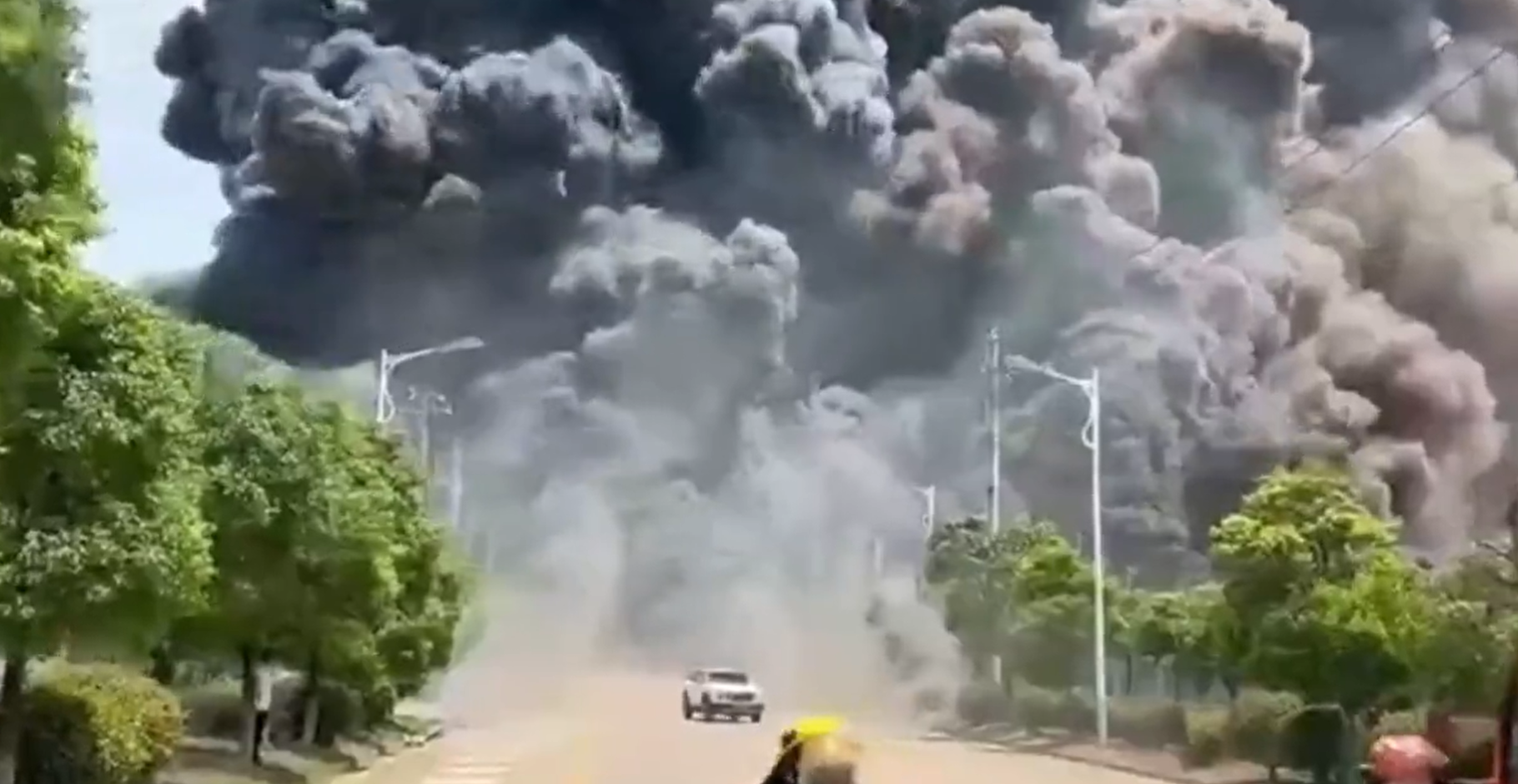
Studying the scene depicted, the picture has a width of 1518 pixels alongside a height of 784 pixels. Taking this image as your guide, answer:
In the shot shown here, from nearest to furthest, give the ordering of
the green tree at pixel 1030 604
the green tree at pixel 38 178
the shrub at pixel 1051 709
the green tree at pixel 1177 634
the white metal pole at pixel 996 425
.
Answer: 1. the green tree at pixel 38 178
2. the green tree at pixel 1177 634
3. the shrub at pixel 1051 709
4. the green tree at pixel 1030 604
5. the white metal pole at pixel 996 425

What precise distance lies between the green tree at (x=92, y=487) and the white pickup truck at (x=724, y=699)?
3437 cm

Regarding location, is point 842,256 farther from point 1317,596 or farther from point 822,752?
point 822,752

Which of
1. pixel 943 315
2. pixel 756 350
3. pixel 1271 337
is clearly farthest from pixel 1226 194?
pixel 756 350

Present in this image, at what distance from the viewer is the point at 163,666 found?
88.6 ft

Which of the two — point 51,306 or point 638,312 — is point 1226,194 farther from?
point 51,306

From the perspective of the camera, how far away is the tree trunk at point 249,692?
90.1 ft

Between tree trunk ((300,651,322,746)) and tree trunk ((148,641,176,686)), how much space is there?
3.46m

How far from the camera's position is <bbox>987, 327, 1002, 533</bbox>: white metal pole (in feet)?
197

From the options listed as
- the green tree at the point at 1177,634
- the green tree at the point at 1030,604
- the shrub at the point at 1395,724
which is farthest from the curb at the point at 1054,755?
the shrub at the point at 1395,724

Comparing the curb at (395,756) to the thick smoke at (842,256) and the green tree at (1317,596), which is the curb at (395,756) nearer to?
the green tree at (1317,596)

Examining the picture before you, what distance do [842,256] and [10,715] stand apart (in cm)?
7041

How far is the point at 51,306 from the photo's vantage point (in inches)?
527

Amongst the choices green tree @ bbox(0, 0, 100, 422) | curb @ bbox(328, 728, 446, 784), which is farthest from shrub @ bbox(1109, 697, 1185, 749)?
green tree @ bbox(0, 0, 100, 422)

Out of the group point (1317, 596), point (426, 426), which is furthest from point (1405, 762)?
point (426, 426)
